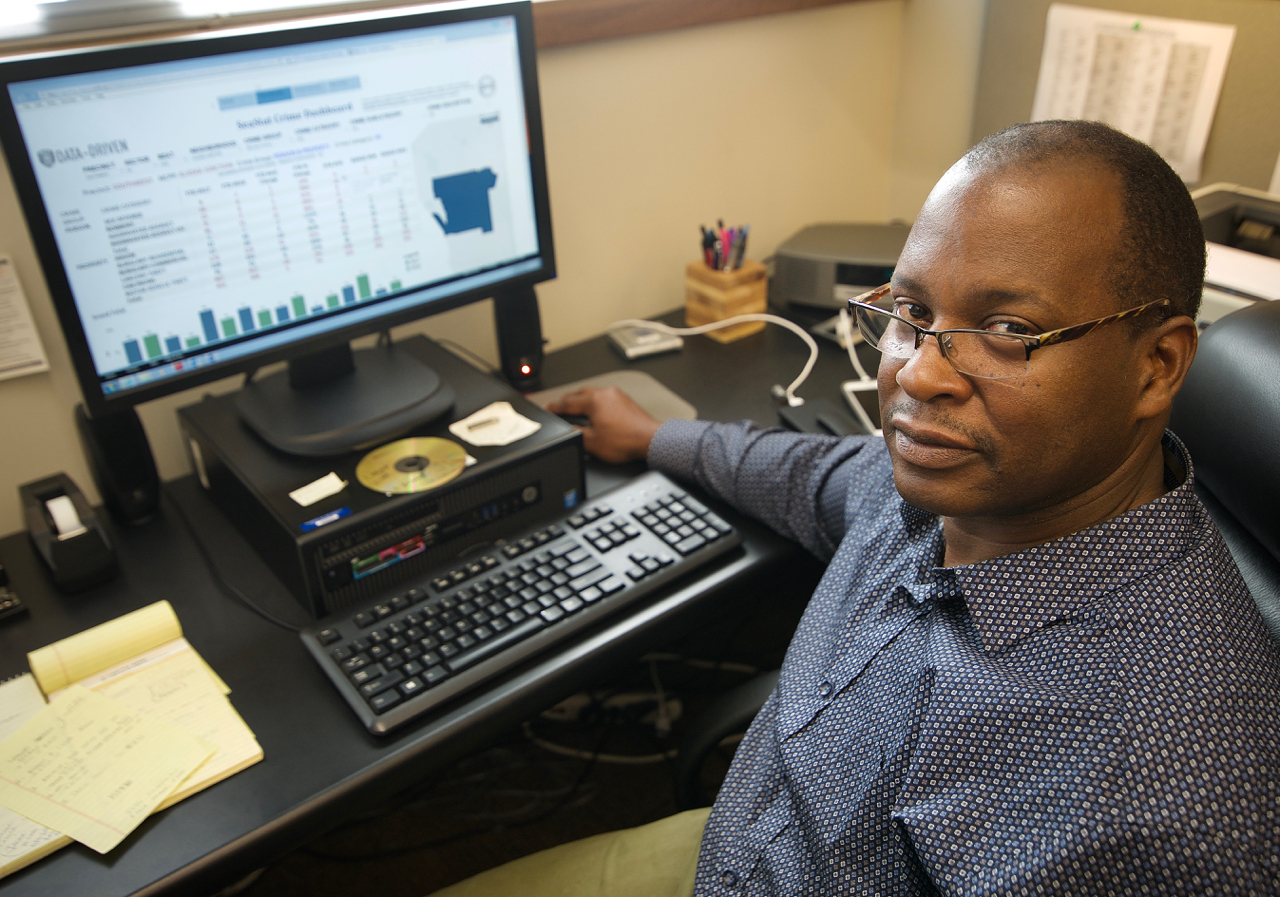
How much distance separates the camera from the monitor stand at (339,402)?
3.66ft

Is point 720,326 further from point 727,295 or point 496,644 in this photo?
point 496,644

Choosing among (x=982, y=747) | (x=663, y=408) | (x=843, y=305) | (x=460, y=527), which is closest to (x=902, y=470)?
(x=982, y=747)

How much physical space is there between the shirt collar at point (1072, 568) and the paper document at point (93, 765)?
71 centimetres

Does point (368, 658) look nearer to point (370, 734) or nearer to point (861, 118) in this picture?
point (370, 734)

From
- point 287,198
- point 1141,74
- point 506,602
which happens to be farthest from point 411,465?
point 1141,74

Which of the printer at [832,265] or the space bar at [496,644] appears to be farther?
the printer at [832,265]

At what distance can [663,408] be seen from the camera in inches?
55.6

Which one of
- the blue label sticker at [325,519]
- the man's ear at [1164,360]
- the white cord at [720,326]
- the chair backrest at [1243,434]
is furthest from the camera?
the white cord at [720,326]

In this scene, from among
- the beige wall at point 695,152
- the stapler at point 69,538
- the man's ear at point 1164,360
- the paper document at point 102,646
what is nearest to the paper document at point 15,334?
the beige wall at point 695,152

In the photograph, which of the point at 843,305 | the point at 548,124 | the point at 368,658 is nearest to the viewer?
the point at 368,658

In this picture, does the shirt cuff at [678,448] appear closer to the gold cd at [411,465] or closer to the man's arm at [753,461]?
the man's arm at [753,461]

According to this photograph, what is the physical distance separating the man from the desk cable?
549 mm

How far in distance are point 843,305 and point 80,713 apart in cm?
132

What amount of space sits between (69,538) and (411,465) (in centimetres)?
39
